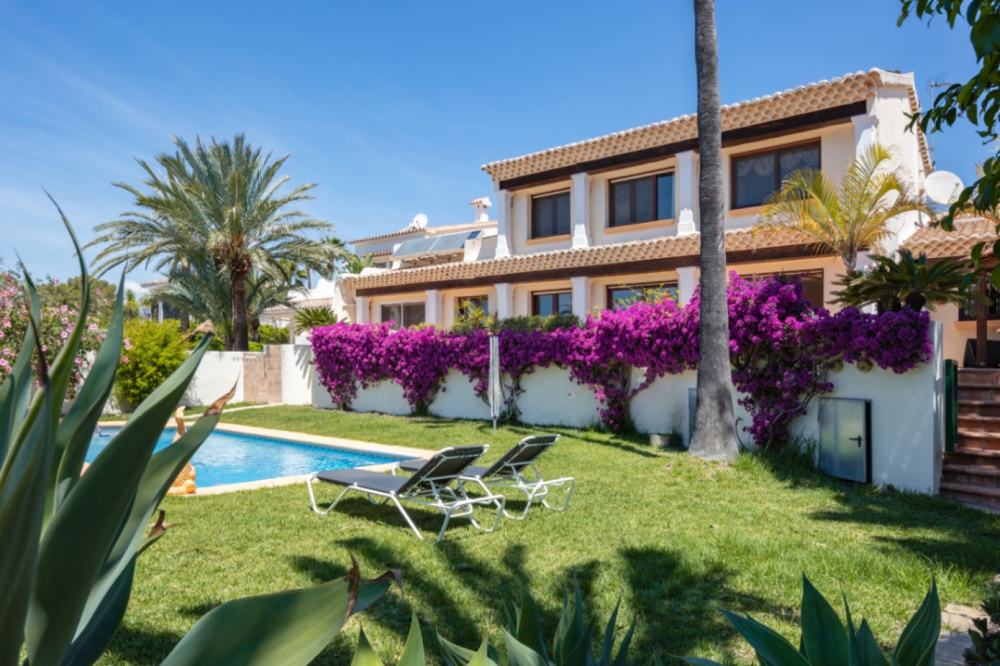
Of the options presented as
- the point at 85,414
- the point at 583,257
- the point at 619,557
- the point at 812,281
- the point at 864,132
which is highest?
the point at 864,132

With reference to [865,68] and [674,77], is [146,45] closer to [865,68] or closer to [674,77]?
[674,77]

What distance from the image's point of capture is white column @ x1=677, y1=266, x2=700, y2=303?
17.5 meters

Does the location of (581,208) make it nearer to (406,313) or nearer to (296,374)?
(406,313)

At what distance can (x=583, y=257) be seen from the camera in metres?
19.8

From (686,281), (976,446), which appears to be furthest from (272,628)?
(686,281)

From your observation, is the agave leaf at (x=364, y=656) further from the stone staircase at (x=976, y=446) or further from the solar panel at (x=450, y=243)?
the solar panel at (x=450, y=243)

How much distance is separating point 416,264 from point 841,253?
71.8 ft

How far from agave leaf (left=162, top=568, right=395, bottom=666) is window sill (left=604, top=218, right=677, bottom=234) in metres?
19.0

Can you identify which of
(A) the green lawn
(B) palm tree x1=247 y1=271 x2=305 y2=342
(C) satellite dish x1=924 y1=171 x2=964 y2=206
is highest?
(C) satellite dish x1=924 y1=171 x2=964 y2=206

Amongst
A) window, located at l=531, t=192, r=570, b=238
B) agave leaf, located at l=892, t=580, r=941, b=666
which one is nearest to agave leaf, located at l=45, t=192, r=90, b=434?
agave leaf, located at l=892, t=580, r=941, b=666

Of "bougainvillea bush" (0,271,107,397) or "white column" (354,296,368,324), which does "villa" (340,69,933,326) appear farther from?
"bougainvillea bush" (0,271,107,397)

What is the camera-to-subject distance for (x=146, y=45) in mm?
13984

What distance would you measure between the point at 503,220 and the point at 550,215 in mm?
1644

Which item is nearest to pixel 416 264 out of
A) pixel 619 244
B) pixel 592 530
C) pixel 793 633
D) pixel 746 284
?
pixel 619 244
